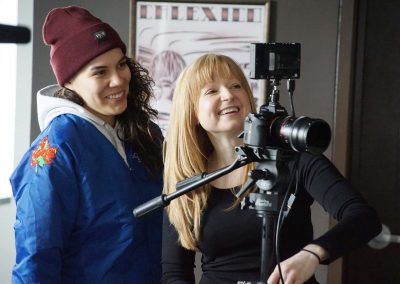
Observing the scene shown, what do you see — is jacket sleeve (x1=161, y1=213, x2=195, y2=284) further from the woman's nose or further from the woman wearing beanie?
the woman's nose

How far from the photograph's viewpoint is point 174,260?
1.47 m

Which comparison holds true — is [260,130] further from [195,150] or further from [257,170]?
[195,150]

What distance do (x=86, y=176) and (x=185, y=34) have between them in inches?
63.0

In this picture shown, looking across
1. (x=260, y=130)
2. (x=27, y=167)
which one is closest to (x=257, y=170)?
(x=260, y=130)

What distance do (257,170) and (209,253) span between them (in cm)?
38

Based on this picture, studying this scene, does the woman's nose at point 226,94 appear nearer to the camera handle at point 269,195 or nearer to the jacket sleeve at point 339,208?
the jacket sleeve at point 339,208

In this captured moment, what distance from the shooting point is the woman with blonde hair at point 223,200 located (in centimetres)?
125

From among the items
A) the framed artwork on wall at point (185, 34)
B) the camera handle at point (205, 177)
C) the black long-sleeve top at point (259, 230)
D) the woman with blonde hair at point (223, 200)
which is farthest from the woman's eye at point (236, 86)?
the framed artwork on wall at point (185, 34)

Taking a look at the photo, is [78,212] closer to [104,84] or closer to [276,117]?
[104,84]

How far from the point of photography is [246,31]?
2850 millimetres

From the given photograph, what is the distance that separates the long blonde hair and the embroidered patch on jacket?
279 millimetres

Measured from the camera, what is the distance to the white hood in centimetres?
147

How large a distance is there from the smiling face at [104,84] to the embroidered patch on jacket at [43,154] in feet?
0.50

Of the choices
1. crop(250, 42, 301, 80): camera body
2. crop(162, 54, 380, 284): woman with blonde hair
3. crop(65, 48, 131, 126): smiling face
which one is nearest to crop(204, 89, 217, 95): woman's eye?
crop(162, 54, 380, 284): woman with blonde hair
